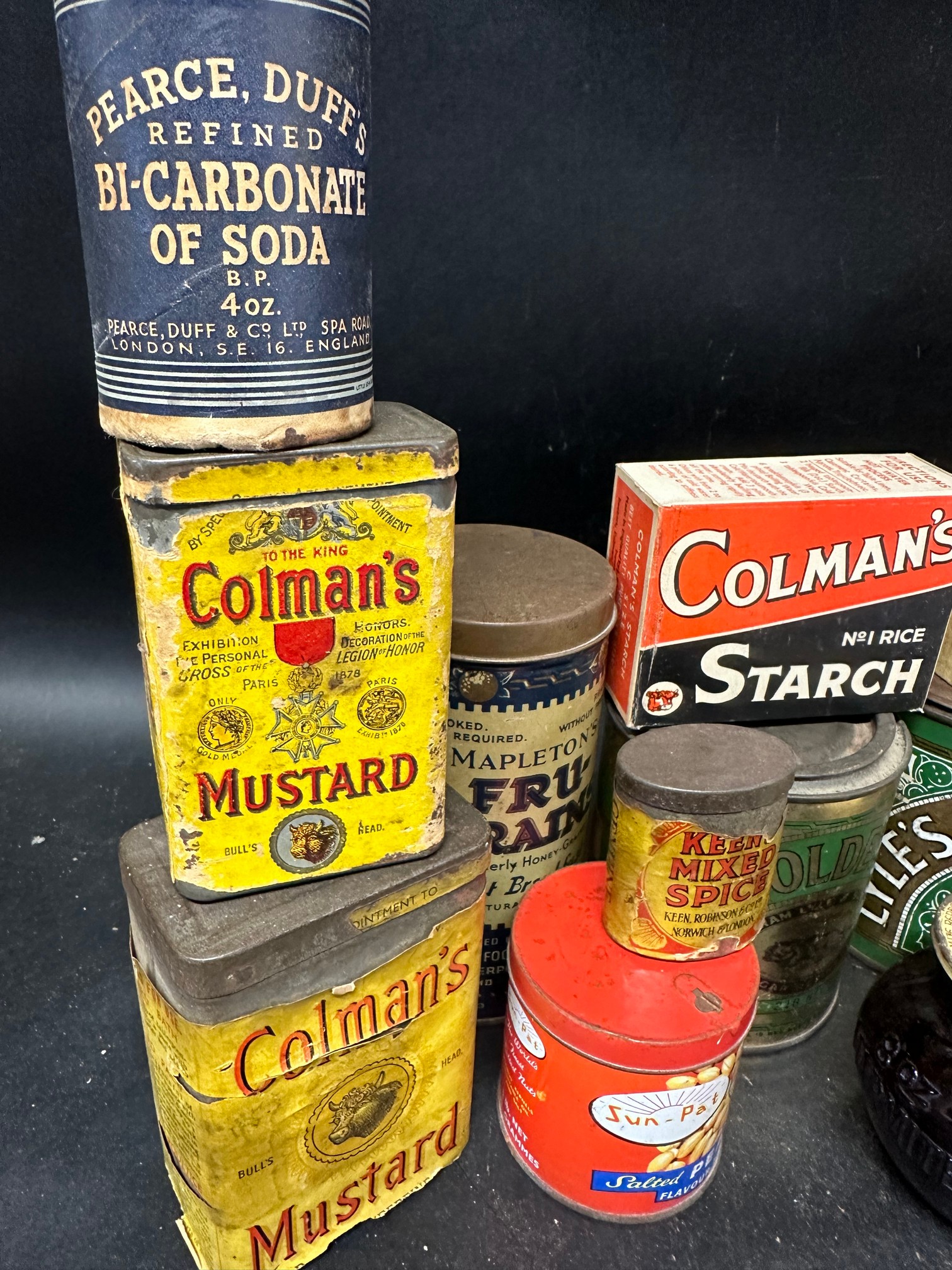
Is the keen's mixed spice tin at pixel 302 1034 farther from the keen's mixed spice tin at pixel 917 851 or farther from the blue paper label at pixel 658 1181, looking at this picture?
the keen's mixed spice tin at pixel 917 851

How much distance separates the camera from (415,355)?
6.45 ft

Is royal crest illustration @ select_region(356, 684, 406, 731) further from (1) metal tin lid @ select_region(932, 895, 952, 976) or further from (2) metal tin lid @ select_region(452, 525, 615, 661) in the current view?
(1) metal tin lid @ select_region(932, 895, 952, 976)

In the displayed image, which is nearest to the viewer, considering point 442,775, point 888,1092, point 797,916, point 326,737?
point 326,737

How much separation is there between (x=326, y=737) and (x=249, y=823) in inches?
5.1

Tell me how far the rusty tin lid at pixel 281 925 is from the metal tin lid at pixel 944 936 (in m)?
0.59

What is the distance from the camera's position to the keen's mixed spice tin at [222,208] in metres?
0.79

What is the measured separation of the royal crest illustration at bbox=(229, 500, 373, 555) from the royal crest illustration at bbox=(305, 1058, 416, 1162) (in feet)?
2.19

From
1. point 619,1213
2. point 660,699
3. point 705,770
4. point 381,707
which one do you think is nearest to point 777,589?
point 660,699

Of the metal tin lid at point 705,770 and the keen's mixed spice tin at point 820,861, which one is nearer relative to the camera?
the metal tin lid at point 705,770

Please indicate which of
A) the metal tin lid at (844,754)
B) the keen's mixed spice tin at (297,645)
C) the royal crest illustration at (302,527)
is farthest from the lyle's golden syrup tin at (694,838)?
the royal crest illustration at (302,527)

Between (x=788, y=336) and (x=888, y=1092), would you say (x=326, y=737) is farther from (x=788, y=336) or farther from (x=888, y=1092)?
Answer: (x=788, y=336)

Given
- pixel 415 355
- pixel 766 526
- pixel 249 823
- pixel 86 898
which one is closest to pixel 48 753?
pixel 86 898

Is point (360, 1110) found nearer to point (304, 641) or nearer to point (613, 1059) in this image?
point (613, 1059)

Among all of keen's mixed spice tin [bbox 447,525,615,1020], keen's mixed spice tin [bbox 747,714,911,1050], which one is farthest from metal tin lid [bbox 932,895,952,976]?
keen's mixed spice tin [bbox 447,525,615,1020]
